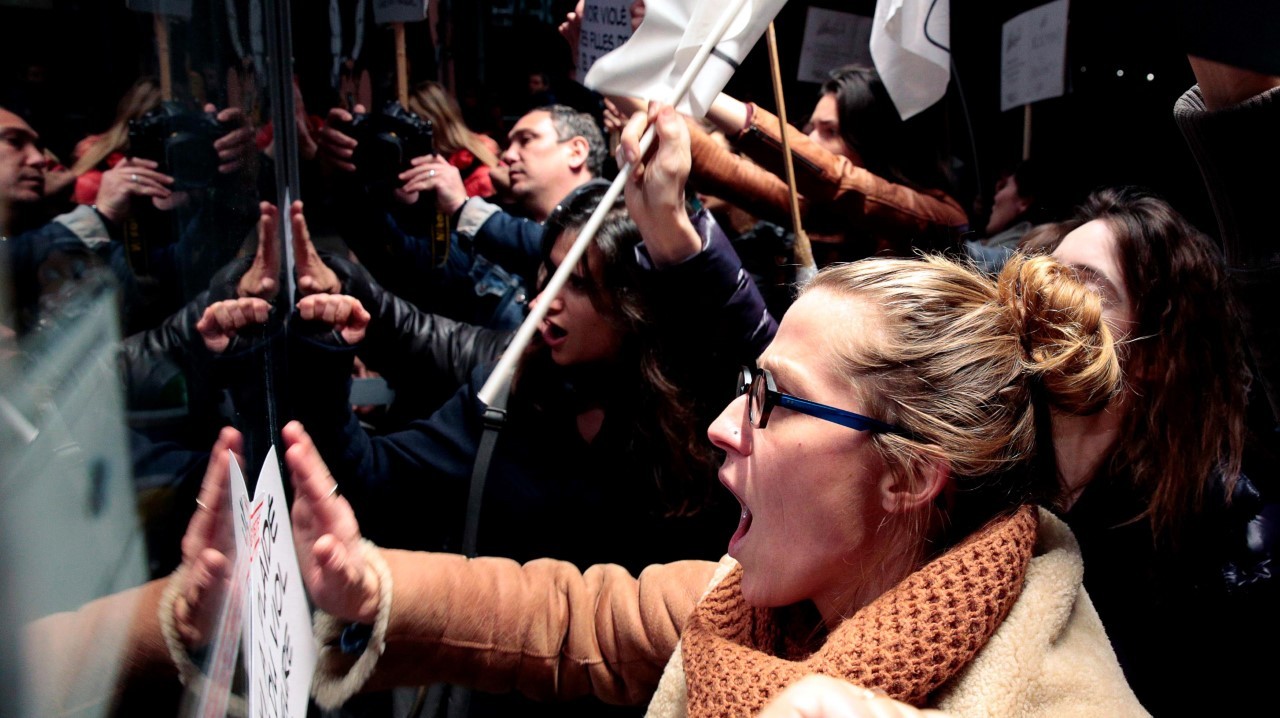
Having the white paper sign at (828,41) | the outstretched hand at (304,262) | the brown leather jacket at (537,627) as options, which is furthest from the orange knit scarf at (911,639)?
the white paper sign at (828,41)

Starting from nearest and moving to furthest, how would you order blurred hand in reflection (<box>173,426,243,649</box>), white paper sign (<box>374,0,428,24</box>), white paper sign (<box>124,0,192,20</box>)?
white paper sign (<box>124,0,192,20</box>), blurred hand in reflection (<box>173,426,243,649</box>), white paper sign (<box>374,0,428,24</box>)

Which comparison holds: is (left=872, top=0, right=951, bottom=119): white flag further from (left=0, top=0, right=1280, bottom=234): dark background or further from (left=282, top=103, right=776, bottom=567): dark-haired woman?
(left=282, top=103, right=776, bottom=567): dark-haired woman

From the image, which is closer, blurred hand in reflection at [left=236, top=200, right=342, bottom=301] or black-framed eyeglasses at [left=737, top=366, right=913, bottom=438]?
black-framed eyeglasses at [left=737, top=366, right=913, bottom=438]

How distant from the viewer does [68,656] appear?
54 cm

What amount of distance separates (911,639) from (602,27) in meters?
2.13

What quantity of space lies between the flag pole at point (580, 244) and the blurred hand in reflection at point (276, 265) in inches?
14.1

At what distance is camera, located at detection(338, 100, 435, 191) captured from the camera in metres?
2.75

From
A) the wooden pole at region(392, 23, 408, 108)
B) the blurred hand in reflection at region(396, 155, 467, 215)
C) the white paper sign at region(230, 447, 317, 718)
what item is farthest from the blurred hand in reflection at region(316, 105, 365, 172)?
the white paper sign at region(230, 447, 317, 718)

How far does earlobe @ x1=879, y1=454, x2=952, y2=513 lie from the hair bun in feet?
0.56

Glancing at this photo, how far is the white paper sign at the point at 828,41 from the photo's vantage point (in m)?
3.83

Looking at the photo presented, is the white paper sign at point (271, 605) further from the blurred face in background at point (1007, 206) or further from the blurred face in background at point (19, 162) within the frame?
the blurred face in background at point (1007, 206)

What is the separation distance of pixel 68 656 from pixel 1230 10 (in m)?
1.13

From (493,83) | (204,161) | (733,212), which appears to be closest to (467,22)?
(493,83)

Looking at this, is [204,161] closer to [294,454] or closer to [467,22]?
[294,454]
